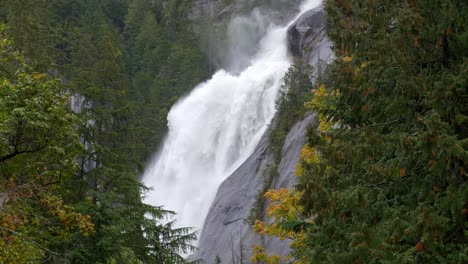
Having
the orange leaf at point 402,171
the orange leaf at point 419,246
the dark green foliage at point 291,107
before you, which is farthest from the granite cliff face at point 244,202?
the orange leaf at point 419,246

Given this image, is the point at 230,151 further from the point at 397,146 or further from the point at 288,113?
the point at 397,146

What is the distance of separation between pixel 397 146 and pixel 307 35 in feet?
107

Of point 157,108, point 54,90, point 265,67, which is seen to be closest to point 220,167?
point 265,67

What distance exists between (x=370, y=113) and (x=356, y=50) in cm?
118

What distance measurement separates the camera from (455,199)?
6.79 meters

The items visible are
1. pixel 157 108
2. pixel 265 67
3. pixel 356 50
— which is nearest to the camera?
pixel 356 50

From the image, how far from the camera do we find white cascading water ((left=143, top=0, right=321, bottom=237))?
32.9 m

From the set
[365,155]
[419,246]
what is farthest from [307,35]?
[419,246]

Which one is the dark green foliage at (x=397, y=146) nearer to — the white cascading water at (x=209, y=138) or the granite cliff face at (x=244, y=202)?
the granite cliff face at (x=244, y=202)

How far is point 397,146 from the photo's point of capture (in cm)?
783

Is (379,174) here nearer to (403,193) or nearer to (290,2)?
(403,193)

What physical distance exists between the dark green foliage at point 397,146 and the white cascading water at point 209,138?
21.5 metres

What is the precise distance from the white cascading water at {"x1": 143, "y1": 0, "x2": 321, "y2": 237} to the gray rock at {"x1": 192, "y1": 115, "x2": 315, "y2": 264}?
8.19 ft

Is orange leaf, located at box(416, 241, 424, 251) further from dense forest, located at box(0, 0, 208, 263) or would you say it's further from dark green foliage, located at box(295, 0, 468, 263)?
dense forest, located at box(0, 0, 208, 263)
